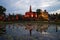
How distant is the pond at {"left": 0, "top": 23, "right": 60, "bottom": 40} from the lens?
8594 mm

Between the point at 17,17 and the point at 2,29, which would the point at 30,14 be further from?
the point at 2,29

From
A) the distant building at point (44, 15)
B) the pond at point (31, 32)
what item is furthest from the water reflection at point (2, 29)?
the distant building at point (44, 15)

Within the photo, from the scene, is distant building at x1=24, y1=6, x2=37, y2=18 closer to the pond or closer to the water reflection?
the pond

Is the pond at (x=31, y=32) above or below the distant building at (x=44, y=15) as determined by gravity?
below

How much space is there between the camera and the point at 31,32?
9469 mm

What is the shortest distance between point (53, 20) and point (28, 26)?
145 cm

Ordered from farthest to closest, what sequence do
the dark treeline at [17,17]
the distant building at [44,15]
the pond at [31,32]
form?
1. the dark treeline at [17,17]
2. the distant building at [44,15]
3. the pond at [31,32]

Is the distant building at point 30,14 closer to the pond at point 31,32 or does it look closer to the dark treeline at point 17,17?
the dark treeline at point 17,17

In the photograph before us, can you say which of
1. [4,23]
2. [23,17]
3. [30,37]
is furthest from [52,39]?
[4,23]

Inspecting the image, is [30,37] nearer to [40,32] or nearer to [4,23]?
[40,32]

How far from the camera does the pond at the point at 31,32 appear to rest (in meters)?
8.59

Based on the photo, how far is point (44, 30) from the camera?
9992mm

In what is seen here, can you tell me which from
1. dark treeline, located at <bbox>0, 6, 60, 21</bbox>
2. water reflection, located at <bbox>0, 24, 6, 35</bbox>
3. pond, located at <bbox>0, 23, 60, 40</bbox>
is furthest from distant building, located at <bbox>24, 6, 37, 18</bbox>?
water reflection, located at <bbox>0, 24, 6, 35</bbox>

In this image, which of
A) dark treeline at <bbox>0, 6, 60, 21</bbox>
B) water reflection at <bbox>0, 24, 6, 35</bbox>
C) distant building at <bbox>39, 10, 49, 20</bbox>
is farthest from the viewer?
dark treeline at <bbox>0, 6, 60, 21</bbox>
